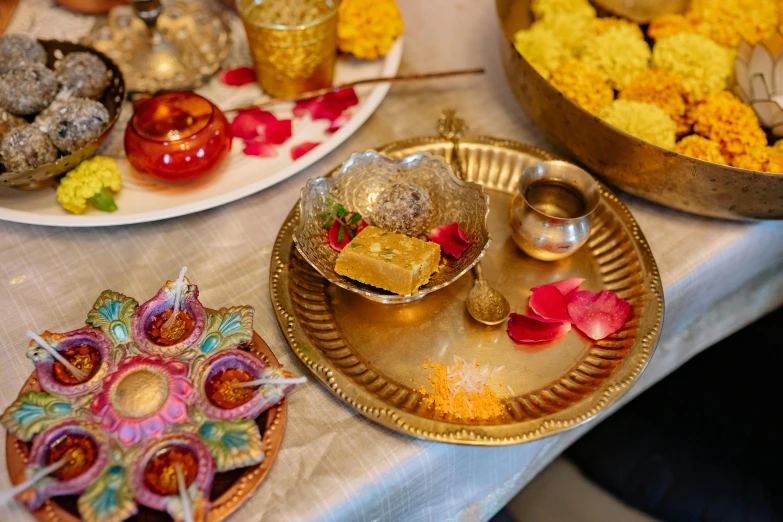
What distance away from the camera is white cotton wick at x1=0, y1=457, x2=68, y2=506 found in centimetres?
56

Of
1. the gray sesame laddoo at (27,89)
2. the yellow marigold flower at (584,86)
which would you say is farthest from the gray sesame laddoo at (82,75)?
the yellow marigold flower at (584,86)

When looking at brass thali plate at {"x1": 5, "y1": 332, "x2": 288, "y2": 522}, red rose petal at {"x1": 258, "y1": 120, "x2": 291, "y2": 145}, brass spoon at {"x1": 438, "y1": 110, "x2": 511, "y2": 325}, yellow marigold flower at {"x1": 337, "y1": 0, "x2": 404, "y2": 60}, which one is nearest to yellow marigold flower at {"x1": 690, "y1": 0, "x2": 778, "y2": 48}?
yellow marigold flower at {"x1": 337, "y1": 0, "x2": 404, "y2": 60}

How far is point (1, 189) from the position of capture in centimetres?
96

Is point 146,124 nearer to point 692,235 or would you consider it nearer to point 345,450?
point 345,450

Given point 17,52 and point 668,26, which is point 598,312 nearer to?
point 668,26

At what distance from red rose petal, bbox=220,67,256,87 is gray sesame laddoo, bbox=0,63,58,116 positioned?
0.34 metres

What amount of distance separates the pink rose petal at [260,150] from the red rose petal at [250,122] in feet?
0.09

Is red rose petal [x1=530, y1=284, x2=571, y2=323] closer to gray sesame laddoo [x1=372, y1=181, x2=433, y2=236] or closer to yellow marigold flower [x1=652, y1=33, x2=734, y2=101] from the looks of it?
gray sesame laddoo [x1=372, y1=181, x2=433, y2=236]

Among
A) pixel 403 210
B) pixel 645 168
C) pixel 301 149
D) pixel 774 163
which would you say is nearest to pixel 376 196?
pixel 403 210

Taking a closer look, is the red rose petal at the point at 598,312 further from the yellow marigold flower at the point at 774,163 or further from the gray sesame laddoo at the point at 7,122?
the gray sesame laddoo at the point at 7,122

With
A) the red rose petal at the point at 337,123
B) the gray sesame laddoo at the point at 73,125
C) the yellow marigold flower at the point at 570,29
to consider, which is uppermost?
the yellow marigold flower at the point at 570,29

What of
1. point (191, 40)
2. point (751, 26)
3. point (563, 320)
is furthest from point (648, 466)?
point (191, 40)

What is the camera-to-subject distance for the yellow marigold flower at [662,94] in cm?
102

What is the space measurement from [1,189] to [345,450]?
0.73m
